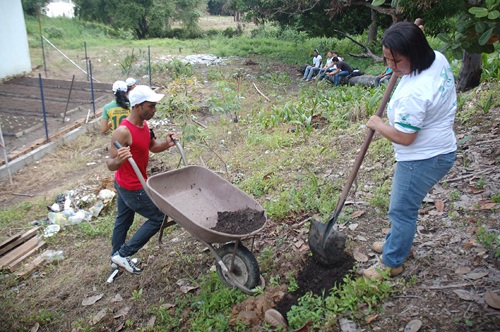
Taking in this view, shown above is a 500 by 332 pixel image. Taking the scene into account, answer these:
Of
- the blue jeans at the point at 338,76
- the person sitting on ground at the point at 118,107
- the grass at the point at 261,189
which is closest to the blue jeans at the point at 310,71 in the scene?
the blue jeans at the point at 338,76

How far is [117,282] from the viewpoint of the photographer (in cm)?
432

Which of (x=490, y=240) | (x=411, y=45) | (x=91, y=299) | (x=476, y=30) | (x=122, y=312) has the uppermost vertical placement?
(x=476, y=30)

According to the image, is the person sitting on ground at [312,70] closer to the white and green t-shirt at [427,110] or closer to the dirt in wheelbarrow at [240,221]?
the dirt in wheelbarrow at [240,221]

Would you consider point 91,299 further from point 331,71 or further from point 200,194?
point 331,71

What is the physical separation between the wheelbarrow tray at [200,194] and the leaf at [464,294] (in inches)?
66.0

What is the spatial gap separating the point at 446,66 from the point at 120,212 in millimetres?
3211

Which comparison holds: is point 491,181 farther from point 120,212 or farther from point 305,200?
point 120,212

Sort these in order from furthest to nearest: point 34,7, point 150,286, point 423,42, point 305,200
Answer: point 34,7 → point 305,200 → point 150,286 → point 423,42

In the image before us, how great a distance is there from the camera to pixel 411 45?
255 centimetres

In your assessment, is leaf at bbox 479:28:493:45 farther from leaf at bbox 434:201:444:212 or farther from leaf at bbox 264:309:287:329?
leaf at bbox 264:309:287:329

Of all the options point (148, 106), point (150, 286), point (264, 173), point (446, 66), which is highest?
point (446, 66)

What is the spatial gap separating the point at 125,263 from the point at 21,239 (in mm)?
1893

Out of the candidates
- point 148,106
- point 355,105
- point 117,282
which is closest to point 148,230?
point 117,282

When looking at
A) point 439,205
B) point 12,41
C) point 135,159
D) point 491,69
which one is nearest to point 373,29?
point 491,69
